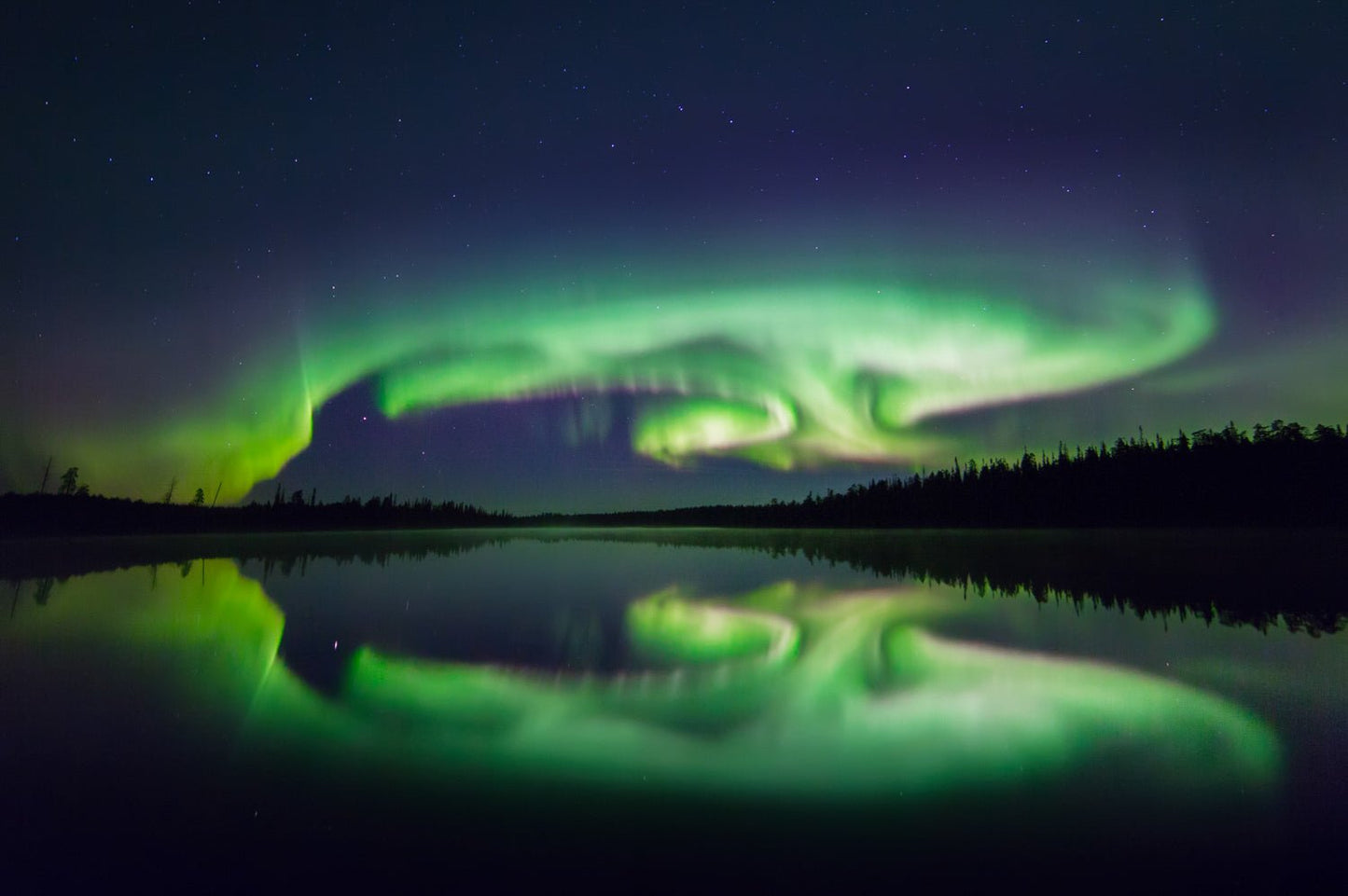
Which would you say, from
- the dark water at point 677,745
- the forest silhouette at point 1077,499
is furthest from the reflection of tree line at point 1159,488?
the dark water at point 677,745

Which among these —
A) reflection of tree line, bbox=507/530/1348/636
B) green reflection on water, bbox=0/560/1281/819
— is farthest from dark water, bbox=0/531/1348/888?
reflection of tree line, bbox=507/530/1348/636

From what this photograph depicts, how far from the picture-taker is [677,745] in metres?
7.53

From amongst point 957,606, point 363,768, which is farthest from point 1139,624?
point 363,768

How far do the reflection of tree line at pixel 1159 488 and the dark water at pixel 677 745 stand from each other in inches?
3240

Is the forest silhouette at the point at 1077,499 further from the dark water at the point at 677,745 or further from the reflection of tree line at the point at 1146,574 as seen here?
the dark water at the point at 677,745

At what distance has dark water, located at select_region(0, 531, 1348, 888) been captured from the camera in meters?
5.18

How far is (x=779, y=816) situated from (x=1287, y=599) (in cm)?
2166

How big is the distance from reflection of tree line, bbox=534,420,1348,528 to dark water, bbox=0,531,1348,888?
82.3 m

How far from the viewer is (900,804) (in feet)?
19.6

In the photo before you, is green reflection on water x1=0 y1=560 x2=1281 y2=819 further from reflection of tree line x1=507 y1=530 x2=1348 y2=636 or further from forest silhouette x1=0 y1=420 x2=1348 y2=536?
forest silhouette x1=0 y1=420 x2=1348 y2=536

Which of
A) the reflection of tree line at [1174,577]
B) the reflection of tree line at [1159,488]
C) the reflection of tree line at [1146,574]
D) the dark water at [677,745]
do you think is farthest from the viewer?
the reflection of tree line at [1159,488]

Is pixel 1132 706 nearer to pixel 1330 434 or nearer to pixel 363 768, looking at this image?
pixel 363 768

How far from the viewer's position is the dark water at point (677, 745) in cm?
518

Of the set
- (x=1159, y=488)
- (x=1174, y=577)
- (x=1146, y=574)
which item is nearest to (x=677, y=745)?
(x=1174, y=577)
